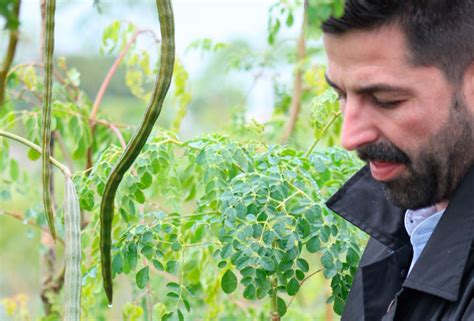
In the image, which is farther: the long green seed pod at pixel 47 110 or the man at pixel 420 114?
the man at pixel 420 114

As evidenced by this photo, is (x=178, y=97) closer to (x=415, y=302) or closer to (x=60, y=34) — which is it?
(x=415, y=302)

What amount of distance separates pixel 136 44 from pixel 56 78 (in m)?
0.30

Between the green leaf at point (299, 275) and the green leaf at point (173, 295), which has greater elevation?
the green leaf at point (299, 275)

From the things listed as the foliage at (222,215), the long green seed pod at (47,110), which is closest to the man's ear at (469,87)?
the foliage at (222,215)

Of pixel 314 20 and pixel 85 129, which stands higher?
pixel 314 20

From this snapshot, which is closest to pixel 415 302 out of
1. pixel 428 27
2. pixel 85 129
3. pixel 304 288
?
pixel 428 27

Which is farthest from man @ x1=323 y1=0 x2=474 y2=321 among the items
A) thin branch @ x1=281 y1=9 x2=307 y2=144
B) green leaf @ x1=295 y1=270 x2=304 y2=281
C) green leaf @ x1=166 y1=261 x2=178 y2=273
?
thin branch @ x1=281 y1=9 x2=307 y2=144

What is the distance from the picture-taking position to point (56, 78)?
308cm

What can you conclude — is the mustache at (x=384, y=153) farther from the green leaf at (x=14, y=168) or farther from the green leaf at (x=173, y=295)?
the green leaf at (x=14, y=168)

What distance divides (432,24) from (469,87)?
0.46 feet

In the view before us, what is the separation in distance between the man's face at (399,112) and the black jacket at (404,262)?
0.25 feet

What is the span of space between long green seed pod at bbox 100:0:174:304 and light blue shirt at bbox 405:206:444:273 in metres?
0.70

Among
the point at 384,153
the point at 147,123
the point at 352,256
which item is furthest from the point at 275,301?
the point at 147,123

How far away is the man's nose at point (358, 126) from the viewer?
1.79 meters
